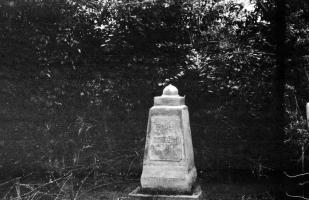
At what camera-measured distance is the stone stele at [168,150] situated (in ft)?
19.8

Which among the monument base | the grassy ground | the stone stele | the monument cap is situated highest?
the monument cap

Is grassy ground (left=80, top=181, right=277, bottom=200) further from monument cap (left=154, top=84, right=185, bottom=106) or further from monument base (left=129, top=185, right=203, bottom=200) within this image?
monument cap (left=154, top=84, right=185, bottom=106)

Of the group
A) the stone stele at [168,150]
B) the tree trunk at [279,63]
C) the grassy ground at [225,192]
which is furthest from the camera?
the tree trunk at [279,63]

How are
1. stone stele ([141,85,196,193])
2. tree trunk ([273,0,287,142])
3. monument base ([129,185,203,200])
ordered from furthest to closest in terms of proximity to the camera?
tree trunk ([273,0,287,142]), stone stele ([141,85,196,193]), monument base ([129,185,203,200])

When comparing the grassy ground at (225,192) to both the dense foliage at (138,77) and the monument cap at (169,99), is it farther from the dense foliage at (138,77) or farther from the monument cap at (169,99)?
the monument cap at (169,99)

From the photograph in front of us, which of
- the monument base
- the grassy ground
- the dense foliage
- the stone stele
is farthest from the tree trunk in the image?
the monument base

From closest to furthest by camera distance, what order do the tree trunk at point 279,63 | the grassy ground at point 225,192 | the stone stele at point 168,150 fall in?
the stone stele at point 168,150, the grassy ground at point 225,192, the tree trunk at point 279,63

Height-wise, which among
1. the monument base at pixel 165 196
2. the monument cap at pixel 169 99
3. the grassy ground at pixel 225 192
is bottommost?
the grassy ground at pixel 225 192

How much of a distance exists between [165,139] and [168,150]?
132 mm

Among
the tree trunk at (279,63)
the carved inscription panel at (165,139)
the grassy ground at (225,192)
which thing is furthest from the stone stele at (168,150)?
the tree trunk at (279,63)

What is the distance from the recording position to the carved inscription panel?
605 cm

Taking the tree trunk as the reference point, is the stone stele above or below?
below

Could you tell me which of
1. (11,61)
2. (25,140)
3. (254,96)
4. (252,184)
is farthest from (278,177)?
(11,61)

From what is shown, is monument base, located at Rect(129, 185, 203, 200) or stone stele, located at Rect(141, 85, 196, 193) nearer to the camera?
monument base, located at Rect(129, 185, 203, 200)
